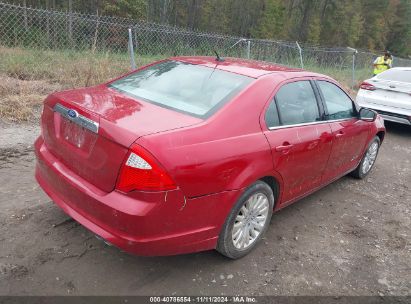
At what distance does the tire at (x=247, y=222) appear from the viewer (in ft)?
10.1

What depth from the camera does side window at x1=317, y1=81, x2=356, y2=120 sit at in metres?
4.26

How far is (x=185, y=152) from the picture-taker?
2596mm

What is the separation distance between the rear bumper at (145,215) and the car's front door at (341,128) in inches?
71.2

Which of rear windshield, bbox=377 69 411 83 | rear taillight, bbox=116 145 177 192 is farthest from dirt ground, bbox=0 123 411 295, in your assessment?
rear windshield, bbox=377 69 411 83

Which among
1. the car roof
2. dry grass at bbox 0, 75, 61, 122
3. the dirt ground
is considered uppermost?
the car roof

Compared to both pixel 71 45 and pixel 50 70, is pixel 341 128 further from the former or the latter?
pixel 71 45

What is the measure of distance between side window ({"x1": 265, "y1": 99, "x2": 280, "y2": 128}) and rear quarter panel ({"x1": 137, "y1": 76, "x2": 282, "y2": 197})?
3.7 inches

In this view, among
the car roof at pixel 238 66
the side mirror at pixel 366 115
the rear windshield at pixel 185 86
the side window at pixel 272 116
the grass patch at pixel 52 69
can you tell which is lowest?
the grass patch at pixel 52 69

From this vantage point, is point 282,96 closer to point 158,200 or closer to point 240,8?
point 158,200

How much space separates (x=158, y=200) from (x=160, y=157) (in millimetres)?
280

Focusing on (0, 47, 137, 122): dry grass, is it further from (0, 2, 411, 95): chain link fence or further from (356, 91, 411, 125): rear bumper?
(356, 91, 411, 125): rear bumper

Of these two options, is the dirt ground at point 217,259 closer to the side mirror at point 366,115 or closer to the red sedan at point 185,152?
the red sedan at point 185,152

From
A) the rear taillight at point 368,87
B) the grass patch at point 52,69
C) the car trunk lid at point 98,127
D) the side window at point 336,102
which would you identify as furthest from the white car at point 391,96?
the car trunk lid at point 98,127

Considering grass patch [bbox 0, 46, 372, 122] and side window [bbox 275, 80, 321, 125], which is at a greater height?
side window [bbox 275, 80, 321, 125]
